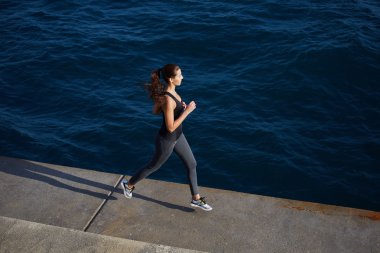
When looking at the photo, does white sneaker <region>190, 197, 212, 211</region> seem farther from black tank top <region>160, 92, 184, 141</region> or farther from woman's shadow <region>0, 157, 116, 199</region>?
woman's shadow <region>0, 157, 116, 199</region>

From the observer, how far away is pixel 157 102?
5.00m

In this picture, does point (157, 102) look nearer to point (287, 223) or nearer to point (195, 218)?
point (195, 218)

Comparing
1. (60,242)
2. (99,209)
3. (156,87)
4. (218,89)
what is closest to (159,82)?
(156,87)

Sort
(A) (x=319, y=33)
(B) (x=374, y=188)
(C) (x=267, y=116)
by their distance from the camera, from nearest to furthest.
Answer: (B) (x=374, y=188) < (C) (x=267, y=116) < (A) (x=319, y=33)

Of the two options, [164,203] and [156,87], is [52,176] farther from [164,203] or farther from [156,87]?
[156,87]

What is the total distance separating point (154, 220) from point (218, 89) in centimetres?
579

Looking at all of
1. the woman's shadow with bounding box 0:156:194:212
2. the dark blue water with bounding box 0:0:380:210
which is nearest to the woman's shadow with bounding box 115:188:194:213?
the woman's shadow with bounding box 0:156:194:212

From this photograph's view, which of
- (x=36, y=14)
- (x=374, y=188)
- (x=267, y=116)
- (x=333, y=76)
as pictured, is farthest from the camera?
(x=36, y=14)

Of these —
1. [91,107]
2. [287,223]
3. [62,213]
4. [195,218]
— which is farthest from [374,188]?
[91,107]

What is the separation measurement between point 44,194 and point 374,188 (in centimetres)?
523

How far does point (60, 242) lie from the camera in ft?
14.9

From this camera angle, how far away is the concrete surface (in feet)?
14.5

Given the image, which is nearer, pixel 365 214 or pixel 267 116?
pixel 365 214

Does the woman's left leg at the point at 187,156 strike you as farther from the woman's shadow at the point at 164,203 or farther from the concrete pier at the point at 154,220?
the concrete pier at the point at 154,220
